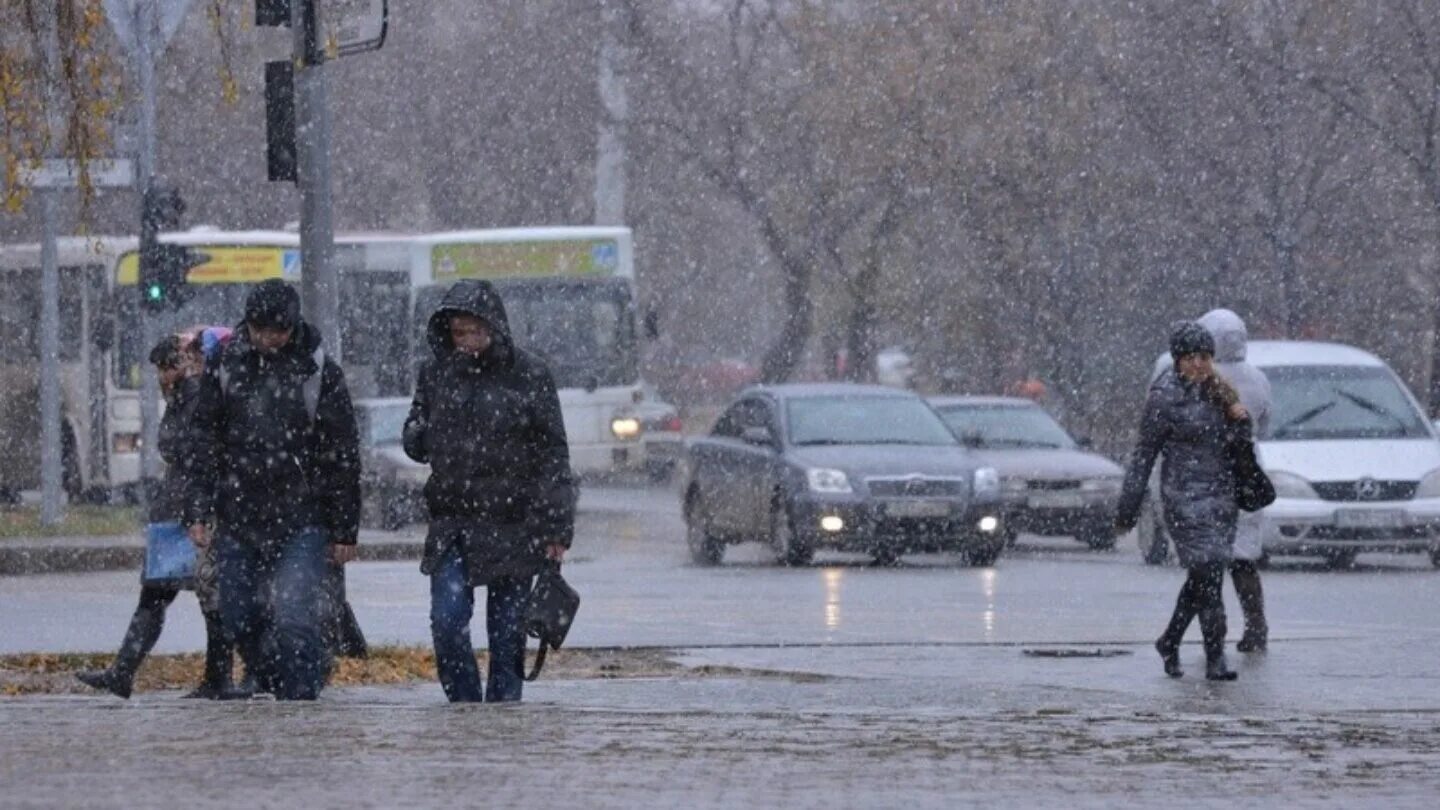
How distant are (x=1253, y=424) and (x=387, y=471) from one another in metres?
17.3

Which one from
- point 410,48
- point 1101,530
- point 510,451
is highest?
point 410,48

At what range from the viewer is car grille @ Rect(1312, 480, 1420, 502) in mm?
22500

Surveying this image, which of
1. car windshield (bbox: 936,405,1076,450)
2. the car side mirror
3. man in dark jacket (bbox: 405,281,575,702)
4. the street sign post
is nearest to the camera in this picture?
man in dark jacket (bbox: 405,281,575,702)

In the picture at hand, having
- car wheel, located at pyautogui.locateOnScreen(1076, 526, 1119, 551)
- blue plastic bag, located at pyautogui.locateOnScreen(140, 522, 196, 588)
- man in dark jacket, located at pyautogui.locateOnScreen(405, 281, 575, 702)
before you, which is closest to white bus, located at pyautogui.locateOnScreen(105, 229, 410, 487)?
car wheel, located at pyautogui.locateOnScreen(1076, 526, 1119, 551)

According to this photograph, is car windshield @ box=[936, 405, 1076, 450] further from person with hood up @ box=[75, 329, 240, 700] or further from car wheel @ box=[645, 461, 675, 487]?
person with hood up @ box=[75, 329, 240, 700]

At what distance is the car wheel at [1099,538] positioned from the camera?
26891 millimetres

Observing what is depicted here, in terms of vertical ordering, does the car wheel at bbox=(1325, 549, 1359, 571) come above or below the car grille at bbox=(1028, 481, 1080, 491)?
below

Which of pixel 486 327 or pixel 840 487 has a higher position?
pixel 486 327

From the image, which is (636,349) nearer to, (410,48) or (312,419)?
(410,48)

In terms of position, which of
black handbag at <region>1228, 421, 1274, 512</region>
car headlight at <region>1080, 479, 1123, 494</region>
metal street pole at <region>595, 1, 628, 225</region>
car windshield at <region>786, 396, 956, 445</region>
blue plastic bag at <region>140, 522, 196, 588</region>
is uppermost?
metal street pole at <region>595, 1, 628, 225</region>

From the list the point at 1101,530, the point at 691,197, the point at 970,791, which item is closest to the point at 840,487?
the point at 1101,530

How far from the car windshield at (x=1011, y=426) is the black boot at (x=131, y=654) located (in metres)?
15.8

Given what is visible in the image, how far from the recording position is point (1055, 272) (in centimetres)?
4166

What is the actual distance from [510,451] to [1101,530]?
17.0m
